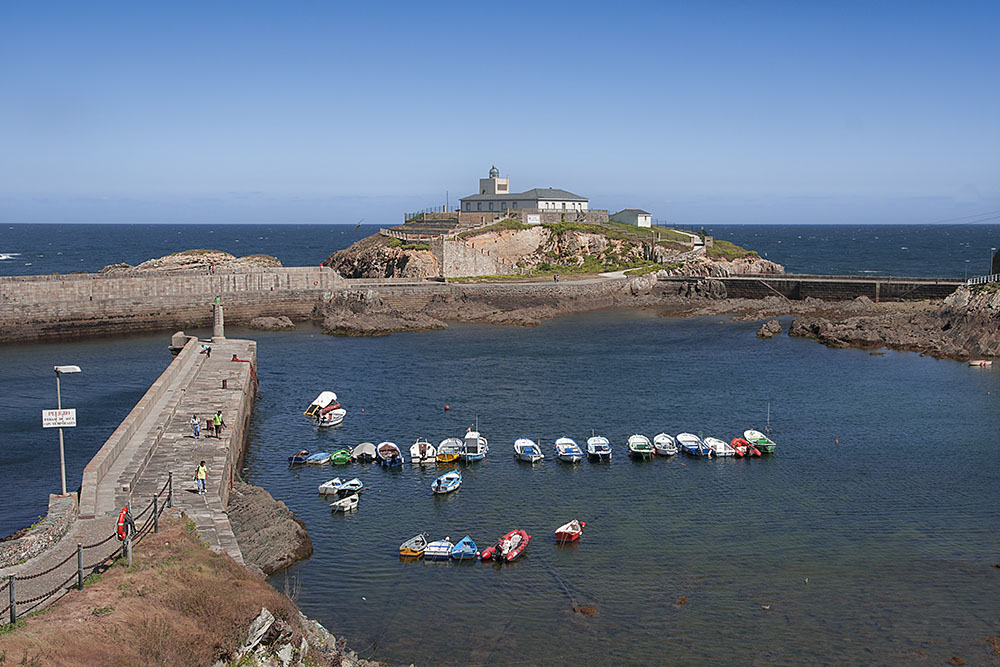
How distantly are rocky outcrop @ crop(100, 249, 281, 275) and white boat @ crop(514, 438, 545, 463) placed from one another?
53.0 meters

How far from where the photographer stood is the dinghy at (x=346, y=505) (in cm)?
3050

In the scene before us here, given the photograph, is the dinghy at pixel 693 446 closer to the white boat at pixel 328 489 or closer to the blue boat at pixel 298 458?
the white boat at pixel 328 489

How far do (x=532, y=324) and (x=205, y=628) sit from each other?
6022cm

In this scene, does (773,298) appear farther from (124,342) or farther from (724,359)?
(124,342)

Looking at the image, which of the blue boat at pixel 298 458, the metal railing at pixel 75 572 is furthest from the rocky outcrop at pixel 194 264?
the metal railing at pixel 75 572

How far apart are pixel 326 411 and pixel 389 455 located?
303 inches

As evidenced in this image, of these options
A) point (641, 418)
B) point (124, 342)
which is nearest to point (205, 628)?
point (641, 418)

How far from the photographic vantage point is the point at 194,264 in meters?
87.9

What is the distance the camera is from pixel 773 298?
88.2 metres

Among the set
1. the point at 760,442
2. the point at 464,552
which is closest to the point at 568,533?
the point at 464,552

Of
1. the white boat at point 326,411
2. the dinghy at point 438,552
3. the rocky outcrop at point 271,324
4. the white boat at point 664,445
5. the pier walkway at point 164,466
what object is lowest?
the dinghy at point 438,552

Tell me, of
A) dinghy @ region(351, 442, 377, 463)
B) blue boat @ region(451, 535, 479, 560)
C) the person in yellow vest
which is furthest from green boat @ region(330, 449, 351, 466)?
blue boat @ region(451, 535, 479, 560)

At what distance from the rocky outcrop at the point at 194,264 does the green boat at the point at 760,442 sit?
58.1m

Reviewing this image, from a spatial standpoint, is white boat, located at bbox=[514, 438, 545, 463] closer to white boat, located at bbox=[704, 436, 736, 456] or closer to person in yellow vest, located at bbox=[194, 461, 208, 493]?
white boat, located at bbox=[704, 436, 736, 456]
